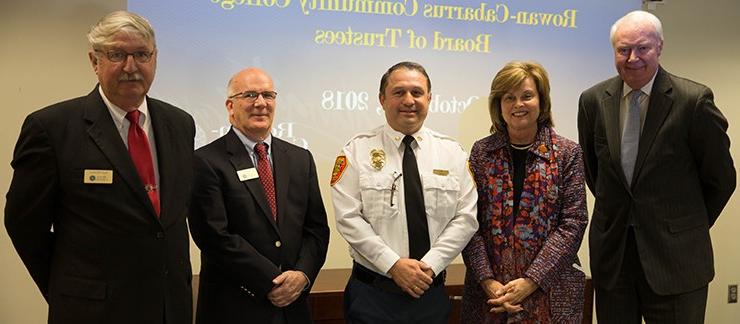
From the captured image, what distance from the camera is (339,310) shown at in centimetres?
364

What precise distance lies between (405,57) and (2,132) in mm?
2478

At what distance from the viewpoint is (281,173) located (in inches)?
102

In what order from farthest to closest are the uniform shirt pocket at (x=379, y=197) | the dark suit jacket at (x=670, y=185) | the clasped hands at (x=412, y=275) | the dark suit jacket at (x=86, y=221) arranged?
the dark suit jacket at (x=670, y=185) → the uniform shirt pocket at (x=379, y=197) → the clasped hands at (x=412, y=275) → the dark suit jacket at (x=86, y=221)

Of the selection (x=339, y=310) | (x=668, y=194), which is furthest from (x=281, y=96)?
(x=668, y=194)

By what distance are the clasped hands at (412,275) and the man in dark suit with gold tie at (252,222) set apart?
0.37m

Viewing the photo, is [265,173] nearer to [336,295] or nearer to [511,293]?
[511,293]

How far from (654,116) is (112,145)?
2.05 metres

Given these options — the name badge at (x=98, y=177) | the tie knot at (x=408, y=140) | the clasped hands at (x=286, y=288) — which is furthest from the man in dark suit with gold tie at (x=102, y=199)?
the tie knot at (x=408, y=140)

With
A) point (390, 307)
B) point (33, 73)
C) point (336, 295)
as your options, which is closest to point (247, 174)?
point (390, 307)

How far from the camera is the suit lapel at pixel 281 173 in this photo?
254 centimetres

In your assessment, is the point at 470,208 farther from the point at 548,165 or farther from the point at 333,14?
the point at 333,14

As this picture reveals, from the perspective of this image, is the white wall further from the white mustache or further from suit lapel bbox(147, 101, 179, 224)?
the white mustache

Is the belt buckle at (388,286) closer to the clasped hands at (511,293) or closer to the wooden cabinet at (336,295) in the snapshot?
the clasped hands at (511,293)

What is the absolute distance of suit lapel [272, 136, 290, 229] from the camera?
2539 millimetres
